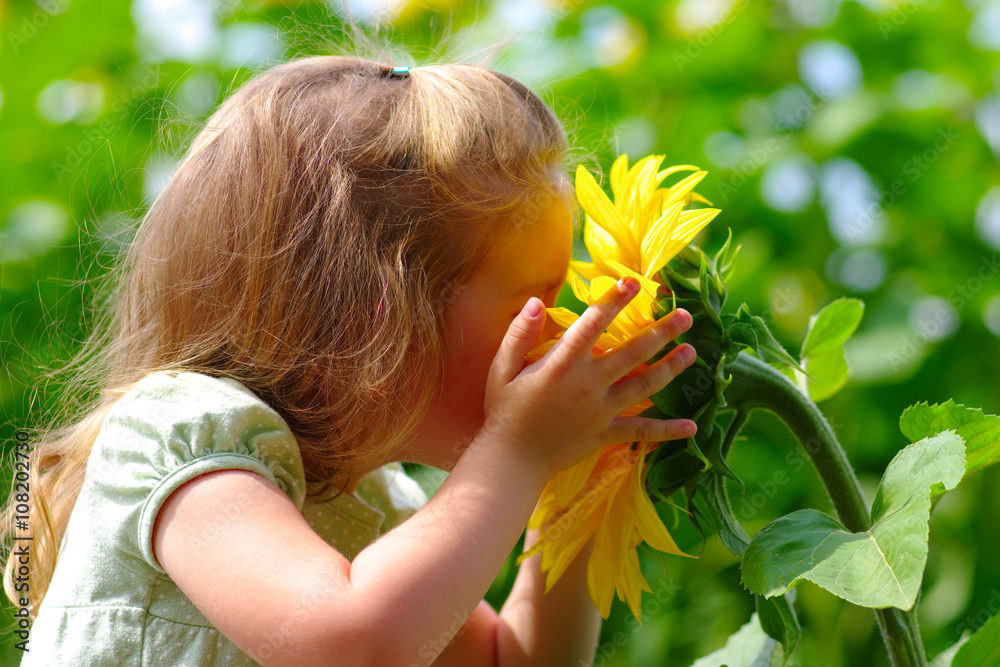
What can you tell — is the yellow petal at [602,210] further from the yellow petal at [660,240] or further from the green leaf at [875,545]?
the green leaf at [875,545]

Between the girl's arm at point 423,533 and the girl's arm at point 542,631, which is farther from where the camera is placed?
the girl's arm at point 542,631

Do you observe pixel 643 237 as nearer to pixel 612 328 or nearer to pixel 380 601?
pixel 612 328

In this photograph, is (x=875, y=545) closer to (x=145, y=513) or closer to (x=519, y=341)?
(x=519, y=341)

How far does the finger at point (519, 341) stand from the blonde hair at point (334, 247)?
0.27ft

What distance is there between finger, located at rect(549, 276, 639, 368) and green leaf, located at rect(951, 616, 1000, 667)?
0.40 meters

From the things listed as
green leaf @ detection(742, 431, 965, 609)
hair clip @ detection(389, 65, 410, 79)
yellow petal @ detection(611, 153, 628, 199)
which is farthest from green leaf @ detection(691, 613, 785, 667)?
hair clip @ detection(389, 65, 410, 79)

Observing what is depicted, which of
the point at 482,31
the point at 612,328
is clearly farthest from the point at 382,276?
the point at 482,31

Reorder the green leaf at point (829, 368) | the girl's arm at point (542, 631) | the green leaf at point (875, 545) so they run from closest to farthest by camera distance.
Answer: the green leaf at point (875, 545) < the green leaf at point (829, 368) < the girl's arm at point (542, 631)

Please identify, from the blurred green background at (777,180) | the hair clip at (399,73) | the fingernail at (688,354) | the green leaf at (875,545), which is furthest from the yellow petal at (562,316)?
the blurred green background at (777,180)

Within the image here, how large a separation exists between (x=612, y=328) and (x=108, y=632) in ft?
1.78

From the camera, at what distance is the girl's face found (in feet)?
2.96

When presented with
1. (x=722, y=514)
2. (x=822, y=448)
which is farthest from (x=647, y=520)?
(x=822, y=448)

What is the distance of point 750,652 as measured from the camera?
955mm

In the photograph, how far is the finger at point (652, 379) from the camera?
30.2 inches
